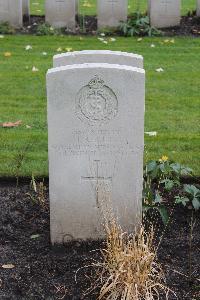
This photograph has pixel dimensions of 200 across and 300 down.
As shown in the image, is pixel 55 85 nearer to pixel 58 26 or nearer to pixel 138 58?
pixel 138 58

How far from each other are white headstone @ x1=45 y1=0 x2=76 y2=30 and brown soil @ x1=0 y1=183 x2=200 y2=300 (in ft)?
19.7

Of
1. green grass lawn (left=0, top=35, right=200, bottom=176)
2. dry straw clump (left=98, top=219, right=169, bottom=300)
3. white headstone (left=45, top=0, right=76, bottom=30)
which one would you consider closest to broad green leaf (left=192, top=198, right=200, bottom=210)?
green grass lawn (left=0, top=35, right=200, bottom=176)

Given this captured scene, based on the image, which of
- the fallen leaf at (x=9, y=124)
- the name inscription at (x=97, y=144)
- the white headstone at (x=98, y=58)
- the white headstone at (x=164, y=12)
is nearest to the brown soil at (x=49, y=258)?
the name inscription at (x=97, y=144)

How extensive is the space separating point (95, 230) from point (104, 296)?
2.20 feet

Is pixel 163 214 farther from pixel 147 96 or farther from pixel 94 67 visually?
pixel 147 96

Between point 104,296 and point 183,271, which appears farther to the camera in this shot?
point 183,271

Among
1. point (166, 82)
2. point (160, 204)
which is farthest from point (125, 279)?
point (166, 82)

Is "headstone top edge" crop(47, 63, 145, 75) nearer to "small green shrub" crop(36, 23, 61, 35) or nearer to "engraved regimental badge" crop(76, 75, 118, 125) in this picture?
"engraved regimental badge" crop(76, 75, 118, 125)

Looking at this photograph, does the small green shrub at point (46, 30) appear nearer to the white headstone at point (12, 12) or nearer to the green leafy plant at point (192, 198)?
the white headstone at point (12, 12)

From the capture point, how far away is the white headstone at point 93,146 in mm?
4238

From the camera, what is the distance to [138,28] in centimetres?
1062

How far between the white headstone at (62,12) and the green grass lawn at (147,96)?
1.75 feet

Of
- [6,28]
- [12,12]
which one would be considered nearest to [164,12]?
[12,12]

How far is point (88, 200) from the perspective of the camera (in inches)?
178
